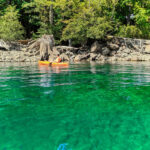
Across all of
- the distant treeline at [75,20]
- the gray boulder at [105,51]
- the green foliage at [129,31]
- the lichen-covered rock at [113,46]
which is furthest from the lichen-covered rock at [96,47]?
A: the green foliage at [129,31]

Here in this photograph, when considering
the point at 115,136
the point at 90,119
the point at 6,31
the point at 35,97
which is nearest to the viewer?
the point at 115,136

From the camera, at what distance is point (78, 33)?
105ft

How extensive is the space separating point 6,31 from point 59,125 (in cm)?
2829

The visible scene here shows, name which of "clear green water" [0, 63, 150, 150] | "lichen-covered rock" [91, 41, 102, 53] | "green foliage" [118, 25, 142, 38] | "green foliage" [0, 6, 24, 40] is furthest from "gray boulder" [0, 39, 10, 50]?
"clear green water" [0, 63, 150, 150]

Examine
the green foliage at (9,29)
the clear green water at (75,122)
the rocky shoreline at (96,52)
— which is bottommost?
the clear green water at (75,122)

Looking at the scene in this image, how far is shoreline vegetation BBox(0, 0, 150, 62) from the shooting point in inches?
1131

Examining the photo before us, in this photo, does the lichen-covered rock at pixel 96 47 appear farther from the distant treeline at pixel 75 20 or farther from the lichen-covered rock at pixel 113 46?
the lichen-covered rock at pixel 113 46

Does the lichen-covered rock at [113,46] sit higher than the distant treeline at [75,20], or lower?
lower

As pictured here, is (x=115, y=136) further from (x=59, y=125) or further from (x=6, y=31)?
(x=6, y=31)

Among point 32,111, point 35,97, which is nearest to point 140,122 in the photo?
point 32,111

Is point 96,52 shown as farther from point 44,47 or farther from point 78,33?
point 44,47

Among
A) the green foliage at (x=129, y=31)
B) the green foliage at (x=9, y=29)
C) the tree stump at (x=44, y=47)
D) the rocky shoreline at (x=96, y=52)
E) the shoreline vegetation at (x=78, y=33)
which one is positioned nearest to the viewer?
the tree stump at (x=44, y=47)

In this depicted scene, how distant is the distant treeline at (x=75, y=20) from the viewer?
3120cm

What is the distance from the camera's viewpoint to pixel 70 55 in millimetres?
30188
